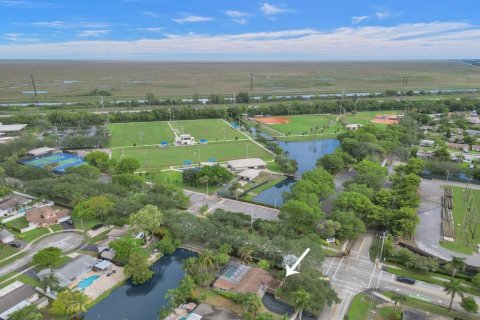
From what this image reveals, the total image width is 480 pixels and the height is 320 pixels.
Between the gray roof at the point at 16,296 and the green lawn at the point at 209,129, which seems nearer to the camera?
the gray roof at the point at 16,296

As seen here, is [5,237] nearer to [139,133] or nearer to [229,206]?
[229,206]

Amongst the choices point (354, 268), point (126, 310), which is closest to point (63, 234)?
point (126, 310)

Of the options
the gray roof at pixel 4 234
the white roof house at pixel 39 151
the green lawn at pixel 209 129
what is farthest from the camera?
the green lawn at pixel 209 129

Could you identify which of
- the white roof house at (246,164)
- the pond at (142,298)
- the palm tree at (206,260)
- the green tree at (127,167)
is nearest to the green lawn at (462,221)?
the palm tree at (206,260)

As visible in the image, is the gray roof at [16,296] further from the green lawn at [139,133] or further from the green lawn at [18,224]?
the green lawn at [139,133]

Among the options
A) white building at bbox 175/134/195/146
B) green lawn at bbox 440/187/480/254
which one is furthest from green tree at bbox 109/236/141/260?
white building at bbox 175/134/195/146

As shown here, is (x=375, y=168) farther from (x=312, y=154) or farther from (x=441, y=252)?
(x=312, y=154)

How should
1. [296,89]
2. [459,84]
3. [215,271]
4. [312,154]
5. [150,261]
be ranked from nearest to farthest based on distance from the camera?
1. [215,271]
2. [150,261]
3. [312,154]
4. [296,89]
5. [459,84]
